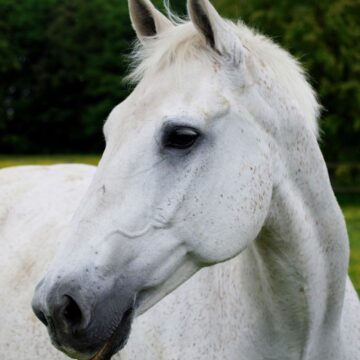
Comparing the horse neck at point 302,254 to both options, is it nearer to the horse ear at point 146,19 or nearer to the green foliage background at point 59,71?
the horse ear at point 146,19

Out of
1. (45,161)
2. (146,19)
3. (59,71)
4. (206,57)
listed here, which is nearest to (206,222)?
(206,57)

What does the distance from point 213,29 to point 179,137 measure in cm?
41

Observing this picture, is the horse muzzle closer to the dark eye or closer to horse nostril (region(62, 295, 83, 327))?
horse nostril (region(62, 295, 83, 327))

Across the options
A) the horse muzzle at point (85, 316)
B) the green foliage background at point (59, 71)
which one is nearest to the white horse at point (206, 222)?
the horse muzzle at point (85, 316)

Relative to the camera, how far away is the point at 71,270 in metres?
2.27

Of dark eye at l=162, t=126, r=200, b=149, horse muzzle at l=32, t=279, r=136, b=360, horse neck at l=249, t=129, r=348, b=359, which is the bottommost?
horse neck at l=249, t=129, r=348, b=359

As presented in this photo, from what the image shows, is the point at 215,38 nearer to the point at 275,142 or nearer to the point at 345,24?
the point at 275,142

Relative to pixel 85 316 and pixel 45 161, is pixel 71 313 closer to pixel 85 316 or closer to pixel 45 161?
pixel 85 316

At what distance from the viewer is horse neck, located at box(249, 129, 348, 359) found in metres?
2.75

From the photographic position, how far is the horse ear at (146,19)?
2875mm

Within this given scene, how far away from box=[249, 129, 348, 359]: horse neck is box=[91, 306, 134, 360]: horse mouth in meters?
0.67

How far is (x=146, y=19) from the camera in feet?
9.66

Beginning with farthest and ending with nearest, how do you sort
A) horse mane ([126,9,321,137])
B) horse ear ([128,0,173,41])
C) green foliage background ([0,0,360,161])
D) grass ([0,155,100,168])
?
green foliage background ([0,0,360,161])
grass ([0,155,100,168])
horse ear ([128,0,173,41])
horse mane ([126,9,321,137])

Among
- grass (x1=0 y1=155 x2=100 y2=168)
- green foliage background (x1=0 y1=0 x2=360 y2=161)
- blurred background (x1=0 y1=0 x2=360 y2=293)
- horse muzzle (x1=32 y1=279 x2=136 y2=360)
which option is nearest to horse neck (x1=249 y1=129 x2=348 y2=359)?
horse muzzle (x1=32 y1=279 x2=136 y2=360)
